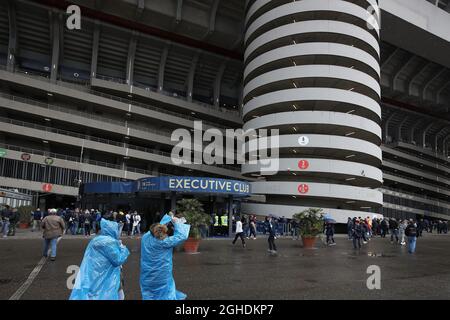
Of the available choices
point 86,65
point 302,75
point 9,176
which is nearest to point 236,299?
point 302,75

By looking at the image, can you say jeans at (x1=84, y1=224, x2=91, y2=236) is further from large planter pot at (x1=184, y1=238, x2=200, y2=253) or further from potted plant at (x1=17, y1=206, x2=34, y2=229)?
large planter pot at (x1=184, y1=238, x2=200, y2=253)

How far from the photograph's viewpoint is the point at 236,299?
23.4 feet

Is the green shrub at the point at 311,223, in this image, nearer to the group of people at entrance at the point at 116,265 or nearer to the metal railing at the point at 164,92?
the group of people at entrance at the point at 116,265

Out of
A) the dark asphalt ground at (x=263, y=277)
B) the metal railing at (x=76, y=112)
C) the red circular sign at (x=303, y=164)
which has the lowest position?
the dark asphalt ground at (x=263, y=277)

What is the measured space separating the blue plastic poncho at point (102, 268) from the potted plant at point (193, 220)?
388 inches

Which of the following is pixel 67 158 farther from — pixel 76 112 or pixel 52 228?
pixel 52 228

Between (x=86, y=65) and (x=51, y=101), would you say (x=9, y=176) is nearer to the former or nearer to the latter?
(x=51, y=101)

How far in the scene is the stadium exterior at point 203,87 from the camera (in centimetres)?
3928

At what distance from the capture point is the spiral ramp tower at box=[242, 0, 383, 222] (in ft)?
128

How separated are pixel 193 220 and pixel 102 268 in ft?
35.9

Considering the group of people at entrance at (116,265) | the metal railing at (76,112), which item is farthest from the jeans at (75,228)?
the metal railing at (76,112)

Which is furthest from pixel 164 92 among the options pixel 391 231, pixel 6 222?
pixel 391 231

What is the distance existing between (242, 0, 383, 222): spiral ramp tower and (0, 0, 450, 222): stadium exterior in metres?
0.14

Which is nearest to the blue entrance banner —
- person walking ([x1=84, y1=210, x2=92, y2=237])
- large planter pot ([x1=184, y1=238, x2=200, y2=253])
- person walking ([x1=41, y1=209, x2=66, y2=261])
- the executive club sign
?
the executive club sign
